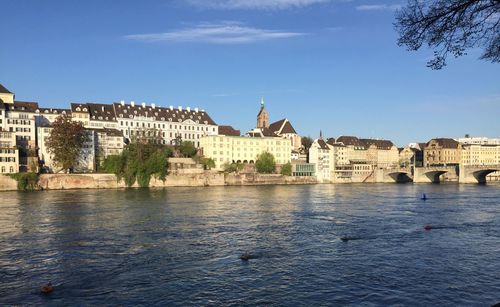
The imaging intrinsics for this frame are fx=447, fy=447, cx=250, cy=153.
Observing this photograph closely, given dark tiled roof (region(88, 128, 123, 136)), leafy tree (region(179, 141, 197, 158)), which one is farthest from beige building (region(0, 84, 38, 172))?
leafy tree (region(179, 141, 197, 158))

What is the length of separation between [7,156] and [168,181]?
32.5 metres

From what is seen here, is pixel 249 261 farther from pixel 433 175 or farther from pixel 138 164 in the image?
pixel 433 175

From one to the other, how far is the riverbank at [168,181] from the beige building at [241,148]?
10.3 metres

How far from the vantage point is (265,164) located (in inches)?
4727

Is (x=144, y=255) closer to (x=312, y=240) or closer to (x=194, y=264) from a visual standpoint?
(x=194, y=264)

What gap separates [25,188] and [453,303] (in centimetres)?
8145

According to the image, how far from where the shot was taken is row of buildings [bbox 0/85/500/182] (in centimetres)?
9475

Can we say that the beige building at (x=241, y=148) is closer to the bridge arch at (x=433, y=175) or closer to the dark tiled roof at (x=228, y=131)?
the dark tiled roof at (x=228, y=131)

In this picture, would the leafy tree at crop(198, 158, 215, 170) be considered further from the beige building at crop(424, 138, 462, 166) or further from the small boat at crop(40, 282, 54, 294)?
the beige building at crop(424, 138, 462, 166)

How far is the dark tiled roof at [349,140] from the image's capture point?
17125 centimetres

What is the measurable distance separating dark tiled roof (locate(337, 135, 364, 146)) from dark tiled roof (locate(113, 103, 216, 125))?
5805 cm

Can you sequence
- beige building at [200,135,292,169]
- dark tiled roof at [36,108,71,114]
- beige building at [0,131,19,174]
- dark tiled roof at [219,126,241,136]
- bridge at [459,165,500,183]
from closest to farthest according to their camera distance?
beige building at [0,131,19,174]
dark tiled roof at [36,108,71,114]
beige building at [200,135,292,169]
bridge at [459,165,500,183]
dark tiled roof at [219,126,241,136]

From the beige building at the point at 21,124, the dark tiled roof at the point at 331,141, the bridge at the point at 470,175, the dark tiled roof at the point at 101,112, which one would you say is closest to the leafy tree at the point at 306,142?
the dark tiled roof at the point at 331,141

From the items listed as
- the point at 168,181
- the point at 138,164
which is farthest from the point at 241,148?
the point at 138,164
